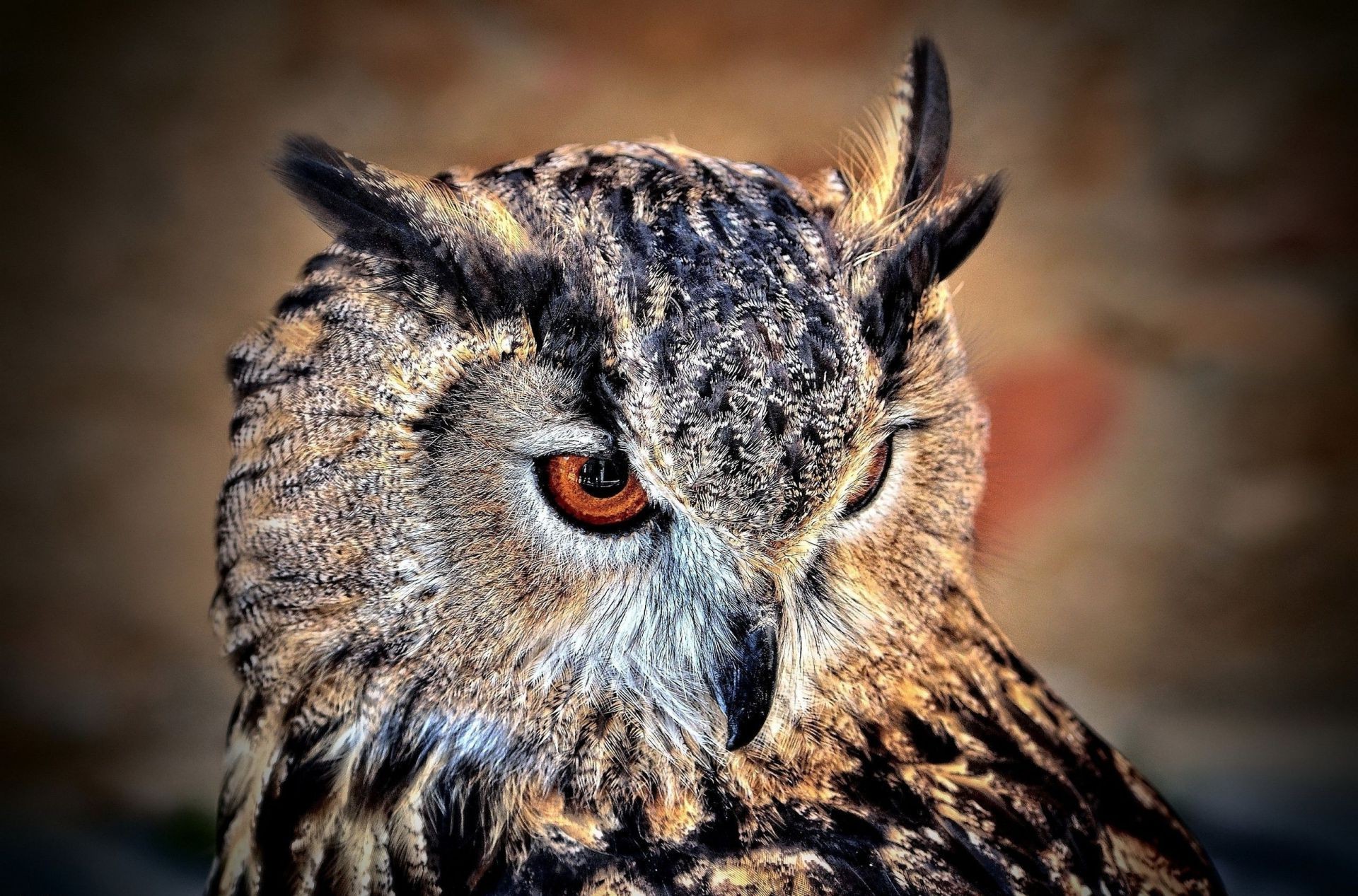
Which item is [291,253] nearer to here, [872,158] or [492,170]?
[492,170]

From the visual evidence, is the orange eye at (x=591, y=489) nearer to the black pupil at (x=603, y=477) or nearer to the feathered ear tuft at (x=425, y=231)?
the black pupil at (x=603, y=477)

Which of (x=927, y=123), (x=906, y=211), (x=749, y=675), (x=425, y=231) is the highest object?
(x=927, y=123)

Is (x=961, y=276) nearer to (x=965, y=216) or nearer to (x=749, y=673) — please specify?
(x=965, y=216)

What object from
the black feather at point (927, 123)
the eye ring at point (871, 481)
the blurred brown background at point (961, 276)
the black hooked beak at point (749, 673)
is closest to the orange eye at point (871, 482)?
the eye ring at point (871, 481)

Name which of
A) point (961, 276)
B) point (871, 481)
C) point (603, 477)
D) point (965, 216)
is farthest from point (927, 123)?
point (603, 477)

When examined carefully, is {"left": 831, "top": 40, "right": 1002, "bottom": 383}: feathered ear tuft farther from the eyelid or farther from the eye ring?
the eyelid

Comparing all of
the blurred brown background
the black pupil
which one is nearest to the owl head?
the black pupil

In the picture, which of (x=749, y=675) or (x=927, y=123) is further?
(x=927, y=123)
